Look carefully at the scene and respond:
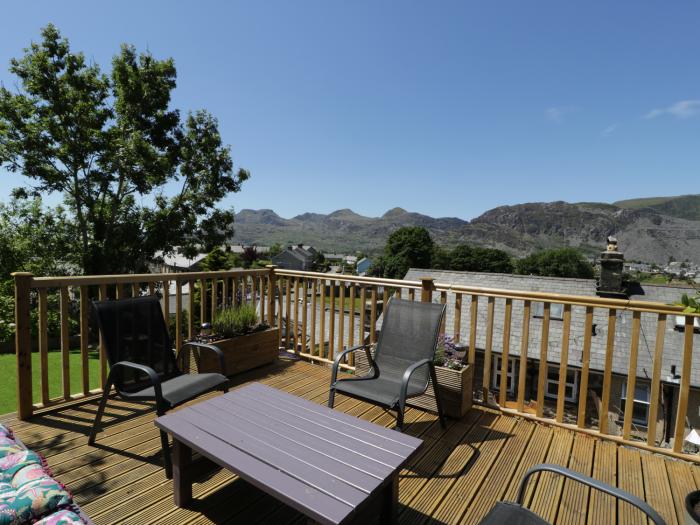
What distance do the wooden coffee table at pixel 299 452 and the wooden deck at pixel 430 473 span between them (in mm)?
248

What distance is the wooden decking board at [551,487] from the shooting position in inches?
76.7

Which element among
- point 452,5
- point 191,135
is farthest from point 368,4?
point 191,135

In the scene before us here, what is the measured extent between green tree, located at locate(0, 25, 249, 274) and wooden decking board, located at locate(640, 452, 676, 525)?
14.9 m

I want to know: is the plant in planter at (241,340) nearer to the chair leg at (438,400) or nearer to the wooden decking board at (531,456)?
the chair leg at (438,400)

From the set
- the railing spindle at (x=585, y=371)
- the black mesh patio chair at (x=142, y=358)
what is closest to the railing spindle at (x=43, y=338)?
the black mesh patio chair at (x=142, y=358)

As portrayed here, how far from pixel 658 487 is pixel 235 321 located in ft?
12.1

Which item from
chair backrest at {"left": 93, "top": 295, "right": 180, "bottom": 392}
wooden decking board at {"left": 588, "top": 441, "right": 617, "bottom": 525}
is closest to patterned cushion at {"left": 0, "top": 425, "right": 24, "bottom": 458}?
chair backrest at {"left": 93, "top": 295, "right": 180, "bottom": 392}

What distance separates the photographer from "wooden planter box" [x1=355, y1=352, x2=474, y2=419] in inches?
118

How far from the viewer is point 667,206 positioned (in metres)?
83.0

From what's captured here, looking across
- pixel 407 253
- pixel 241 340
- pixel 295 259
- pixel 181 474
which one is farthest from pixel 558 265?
pixel 181 474

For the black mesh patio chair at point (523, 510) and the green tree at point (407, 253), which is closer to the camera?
the black mesh patio chair at point (523, 510)

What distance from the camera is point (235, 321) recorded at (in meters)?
3.94

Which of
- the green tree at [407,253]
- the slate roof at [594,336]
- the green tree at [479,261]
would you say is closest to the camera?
the slate roof at [594,336]

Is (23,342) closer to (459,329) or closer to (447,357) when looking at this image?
(447,357)
